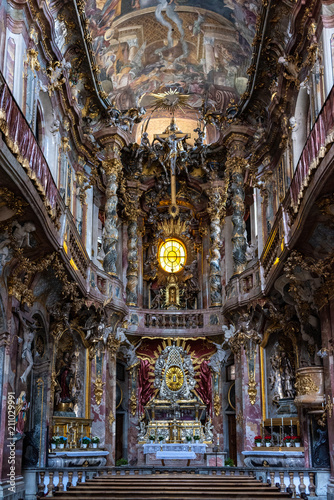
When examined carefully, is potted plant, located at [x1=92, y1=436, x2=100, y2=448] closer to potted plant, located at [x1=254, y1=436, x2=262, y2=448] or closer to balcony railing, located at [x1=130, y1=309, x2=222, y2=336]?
potted plant, located at [x1=254, y1=436, x2=262, y2=448]

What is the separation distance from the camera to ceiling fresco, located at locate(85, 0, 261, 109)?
21.8 meters

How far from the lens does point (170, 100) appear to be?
89.4 feet

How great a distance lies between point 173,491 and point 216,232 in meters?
16.0

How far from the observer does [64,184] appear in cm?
1948

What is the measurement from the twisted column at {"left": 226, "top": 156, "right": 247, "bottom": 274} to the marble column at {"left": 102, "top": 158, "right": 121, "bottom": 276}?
4.49m

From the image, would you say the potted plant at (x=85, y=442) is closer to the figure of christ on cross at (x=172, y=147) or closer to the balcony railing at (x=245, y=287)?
the balcony railing at (x=245, y=287)

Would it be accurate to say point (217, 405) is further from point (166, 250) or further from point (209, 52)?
point (209, 52)

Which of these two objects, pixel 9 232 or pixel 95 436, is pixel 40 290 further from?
pixel 95 436

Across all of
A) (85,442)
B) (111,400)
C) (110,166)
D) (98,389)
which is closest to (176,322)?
(111,400)

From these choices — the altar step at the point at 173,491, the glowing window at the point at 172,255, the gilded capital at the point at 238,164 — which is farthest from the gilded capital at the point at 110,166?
the altar step at the point at 173,491

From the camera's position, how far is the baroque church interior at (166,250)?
13680mm

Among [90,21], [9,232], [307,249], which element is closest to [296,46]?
[307,249]

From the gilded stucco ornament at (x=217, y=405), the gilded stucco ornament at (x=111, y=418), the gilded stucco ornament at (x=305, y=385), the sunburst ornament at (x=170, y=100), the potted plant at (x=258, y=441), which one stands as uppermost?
the sunburst ornament at (x=170, y=100)

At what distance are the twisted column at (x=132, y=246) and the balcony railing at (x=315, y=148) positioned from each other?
12.1 m
